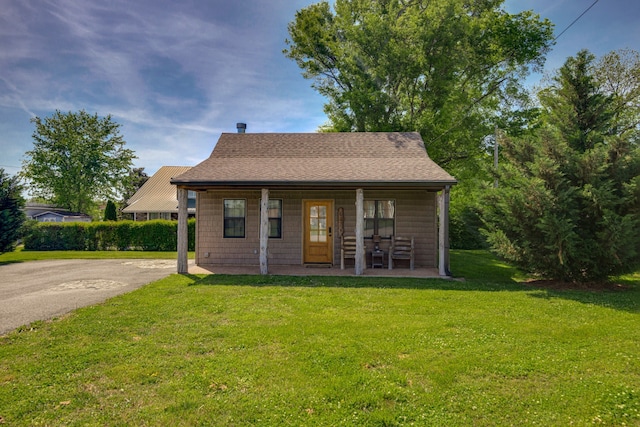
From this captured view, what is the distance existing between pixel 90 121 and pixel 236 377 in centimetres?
4207

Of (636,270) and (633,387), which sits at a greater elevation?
(636,270)

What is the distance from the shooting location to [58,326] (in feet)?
15.9

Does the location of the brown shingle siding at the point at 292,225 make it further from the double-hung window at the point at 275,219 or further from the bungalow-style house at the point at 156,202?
the bungalow-style house at the point at 156,202

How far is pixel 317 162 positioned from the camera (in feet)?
35.9

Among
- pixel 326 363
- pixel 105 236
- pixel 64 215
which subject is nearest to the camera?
pixel 326 363

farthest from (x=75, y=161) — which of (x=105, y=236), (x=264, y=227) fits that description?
(x=264, y=227)

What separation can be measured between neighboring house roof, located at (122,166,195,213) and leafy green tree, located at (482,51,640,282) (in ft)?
62.9

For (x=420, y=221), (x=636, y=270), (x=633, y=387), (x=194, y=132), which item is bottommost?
(x=633, y=387)

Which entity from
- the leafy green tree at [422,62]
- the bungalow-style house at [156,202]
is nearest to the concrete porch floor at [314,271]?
the leafy green tree at [422,62]

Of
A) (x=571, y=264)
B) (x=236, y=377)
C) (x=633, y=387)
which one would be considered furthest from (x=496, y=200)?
(x=236, y=377)

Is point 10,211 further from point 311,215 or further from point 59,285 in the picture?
point 311,215

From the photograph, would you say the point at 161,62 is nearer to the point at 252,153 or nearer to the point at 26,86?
the point at 252,153

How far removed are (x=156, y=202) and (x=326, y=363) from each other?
2373 cm

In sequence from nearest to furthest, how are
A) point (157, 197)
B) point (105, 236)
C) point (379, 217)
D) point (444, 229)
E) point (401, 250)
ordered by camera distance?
1. point (444, 229)
2. point (401, 250)
3. point (379, 217)
4. point (105, 236)
5. point (157, 197)
